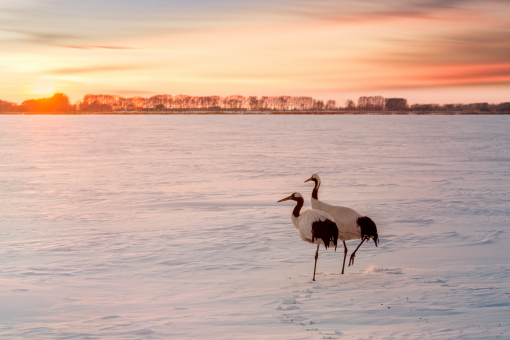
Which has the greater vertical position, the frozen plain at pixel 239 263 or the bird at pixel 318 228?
the bird at pixel 318 228

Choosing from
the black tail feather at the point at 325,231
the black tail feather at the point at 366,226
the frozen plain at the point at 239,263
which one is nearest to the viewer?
the frozen plain at the point at 239,263

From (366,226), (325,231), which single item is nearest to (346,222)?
(366,226)

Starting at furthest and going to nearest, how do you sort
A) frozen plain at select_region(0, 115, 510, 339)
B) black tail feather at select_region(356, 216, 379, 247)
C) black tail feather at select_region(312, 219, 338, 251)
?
black tail feather at select_region(356, 216, 379, 247)
black tail feather at select_region(312, 219, 338, 251)
frozen plain at select_region(0, 115, 510, 339)

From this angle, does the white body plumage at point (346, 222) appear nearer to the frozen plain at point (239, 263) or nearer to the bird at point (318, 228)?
the bird at point (318, 228)

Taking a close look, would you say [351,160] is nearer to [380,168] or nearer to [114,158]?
[380,168]

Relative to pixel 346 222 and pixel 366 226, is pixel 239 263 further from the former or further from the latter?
pixel 366 226

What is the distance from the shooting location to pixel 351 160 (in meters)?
26.3


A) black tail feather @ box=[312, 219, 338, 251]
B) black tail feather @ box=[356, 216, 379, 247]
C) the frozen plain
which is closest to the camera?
the frozen plain

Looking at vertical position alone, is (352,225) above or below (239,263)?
above

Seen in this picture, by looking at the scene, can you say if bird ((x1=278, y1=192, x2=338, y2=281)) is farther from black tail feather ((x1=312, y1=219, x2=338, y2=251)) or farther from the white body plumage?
the white body plumage

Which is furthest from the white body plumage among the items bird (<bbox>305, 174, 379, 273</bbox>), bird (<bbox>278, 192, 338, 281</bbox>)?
bird (<bbox>278, 192, 338, 281</bbox>)

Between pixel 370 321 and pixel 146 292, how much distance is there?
3150 millimetres

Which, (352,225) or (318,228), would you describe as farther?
(352,225)

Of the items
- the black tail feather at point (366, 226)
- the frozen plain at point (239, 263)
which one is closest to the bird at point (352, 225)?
the black tail feather at point (366, 226)
